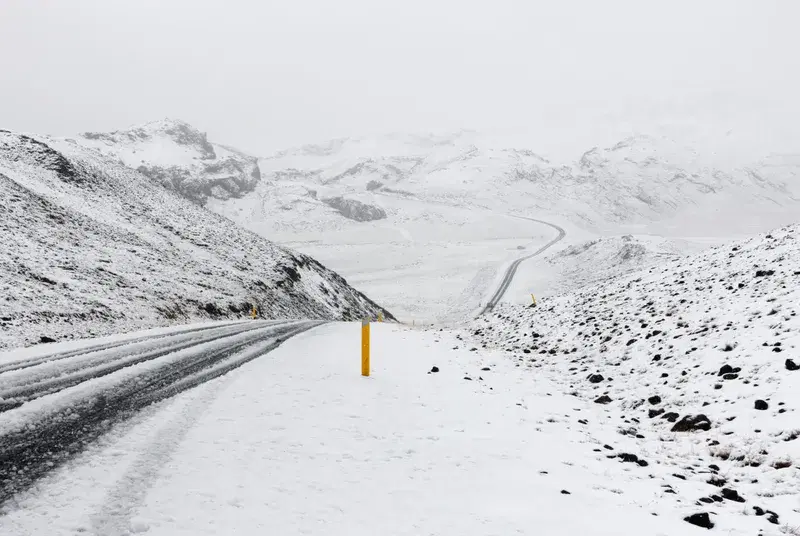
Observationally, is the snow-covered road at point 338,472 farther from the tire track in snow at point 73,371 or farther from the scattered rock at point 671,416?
the tire track in snow at point 73,371

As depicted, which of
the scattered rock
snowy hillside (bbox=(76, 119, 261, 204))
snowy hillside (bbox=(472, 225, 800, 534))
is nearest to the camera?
snowy hillside (bbox=(472, 225, 800, 534))

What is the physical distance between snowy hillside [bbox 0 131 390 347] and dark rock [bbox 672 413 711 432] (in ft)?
45.2

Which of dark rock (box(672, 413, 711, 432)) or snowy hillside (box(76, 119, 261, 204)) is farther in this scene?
snowy hillside (box(76, 119, 261, 204))

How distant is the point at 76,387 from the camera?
650cm

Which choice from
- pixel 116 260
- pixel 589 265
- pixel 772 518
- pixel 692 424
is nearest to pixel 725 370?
pixel 692 424

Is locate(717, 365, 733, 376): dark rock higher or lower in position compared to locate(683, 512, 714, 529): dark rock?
higher

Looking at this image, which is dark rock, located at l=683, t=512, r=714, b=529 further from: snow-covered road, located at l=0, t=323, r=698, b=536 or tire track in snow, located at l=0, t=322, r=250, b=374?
tire track in snow, located at l=0, t=322, r=250, b=374

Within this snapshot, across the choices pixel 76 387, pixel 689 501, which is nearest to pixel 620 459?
pixel 689 501

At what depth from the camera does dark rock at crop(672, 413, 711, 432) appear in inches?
260

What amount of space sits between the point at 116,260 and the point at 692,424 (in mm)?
24689

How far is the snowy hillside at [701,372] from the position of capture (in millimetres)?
A: 5000

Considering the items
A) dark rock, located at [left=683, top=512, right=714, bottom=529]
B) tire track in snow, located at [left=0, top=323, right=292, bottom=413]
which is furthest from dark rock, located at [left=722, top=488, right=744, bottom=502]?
tire track in snow, located at [left=0, top=323, right=292, bottom=413]

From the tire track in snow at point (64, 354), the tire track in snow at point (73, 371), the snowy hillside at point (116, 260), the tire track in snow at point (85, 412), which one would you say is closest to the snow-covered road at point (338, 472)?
the tire track in snow at point (85, 412)

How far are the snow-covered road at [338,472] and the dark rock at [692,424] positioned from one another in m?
1.02
